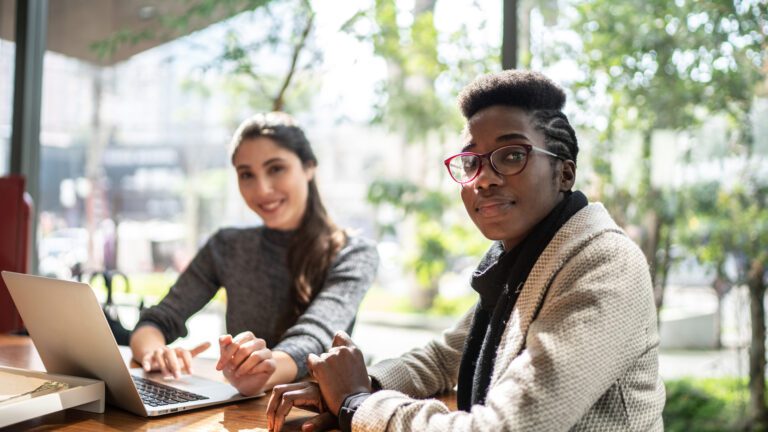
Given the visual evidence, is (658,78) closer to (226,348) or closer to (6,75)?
(226,348)

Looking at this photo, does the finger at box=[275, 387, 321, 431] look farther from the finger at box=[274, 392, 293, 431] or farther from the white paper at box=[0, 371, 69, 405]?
the white paper at box=[0, 371, 69, 405]

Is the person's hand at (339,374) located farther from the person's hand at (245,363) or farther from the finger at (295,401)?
the person's hand at (245,363)

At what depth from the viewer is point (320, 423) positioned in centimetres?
128

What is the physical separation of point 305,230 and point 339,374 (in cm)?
95

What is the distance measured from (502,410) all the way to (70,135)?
322cm

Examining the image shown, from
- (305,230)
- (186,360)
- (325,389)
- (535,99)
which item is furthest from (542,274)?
(305,230)

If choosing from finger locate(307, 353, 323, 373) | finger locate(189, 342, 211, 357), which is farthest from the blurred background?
finger locate(307, 353, 323, 373)

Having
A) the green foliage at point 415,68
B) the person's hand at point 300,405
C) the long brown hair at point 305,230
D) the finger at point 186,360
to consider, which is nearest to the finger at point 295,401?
the person's hand at point 300,405

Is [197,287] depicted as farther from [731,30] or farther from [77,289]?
[731,30]

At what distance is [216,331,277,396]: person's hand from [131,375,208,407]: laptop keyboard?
76 mm

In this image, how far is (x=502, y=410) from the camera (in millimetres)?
1038

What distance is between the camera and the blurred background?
2604 millimetres

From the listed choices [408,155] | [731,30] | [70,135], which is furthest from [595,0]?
[70,135]

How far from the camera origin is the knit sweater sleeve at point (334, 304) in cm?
177
